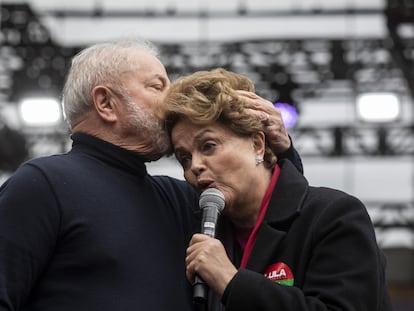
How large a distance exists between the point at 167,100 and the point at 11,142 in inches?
378

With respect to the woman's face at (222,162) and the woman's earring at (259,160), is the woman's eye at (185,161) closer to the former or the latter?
the woman's face at (222,162)

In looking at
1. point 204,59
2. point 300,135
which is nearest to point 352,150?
point 300,135

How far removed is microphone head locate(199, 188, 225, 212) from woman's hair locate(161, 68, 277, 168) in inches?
6.9

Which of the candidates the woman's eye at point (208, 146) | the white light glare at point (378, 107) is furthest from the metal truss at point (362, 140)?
the woman's eye at point (208, 146)

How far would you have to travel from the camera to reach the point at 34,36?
10.5m

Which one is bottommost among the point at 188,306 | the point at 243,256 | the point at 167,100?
the point at 188,306

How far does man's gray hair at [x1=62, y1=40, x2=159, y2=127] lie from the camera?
278 cm

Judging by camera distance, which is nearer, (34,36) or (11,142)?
(34,36)

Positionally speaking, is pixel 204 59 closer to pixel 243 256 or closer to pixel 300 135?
pixel 300 135

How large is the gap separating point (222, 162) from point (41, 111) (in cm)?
839

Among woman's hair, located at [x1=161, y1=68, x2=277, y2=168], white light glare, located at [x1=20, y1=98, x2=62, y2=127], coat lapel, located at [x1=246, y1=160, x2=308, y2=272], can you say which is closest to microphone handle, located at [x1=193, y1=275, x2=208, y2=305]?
coat lapel, located at [x1=246, y1=160, x2=308, y2=272]

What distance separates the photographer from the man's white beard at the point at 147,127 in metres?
2.71

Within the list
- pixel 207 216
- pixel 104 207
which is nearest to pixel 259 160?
pixel 207 216

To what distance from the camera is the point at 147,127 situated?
2725 mm
